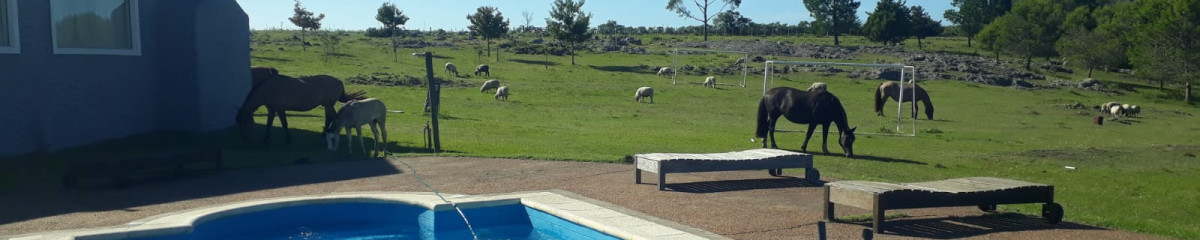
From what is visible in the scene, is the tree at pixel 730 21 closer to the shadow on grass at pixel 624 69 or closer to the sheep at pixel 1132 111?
the shadow on grass at pixel 624 69

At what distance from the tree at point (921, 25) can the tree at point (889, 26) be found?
59.7 inches

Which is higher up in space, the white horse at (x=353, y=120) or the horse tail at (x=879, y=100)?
the white horse at (x=353, y=120)

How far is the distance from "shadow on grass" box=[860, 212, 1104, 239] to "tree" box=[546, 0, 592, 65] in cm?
5101

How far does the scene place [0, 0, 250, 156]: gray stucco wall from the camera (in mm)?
17047

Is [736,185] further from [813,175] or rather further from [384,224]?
[384,224]

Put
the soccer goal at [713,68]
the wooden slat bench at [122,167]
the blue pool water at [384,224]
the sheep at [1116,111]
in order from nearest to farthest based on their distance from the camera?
1. the blue pool water at [384,224]
2. the wooden slat bench at [122,167]
3. the sheep at [1116,111]
4. the soccer goal at [713,68]

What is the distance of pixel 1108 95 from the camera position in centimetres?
4712

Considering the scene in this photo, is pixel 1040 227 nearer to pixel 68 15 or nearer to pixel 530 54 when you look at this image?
pixel 68 15

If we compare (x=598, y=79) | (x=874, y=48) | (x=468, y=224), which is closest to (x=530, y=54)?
(x=598, y=79)

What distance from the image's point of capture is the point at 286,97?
831 inches

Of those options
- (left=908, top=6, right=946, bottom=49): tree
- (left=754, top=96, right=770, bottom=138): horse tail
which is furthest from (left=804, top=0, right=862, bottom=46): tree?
(left=754, top=96, right=770, bottom=138): horse tail

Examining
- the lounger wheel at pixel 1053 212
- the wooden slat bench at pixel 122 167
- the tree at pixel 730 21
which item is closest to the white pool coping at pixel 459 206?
the wooden slat bench at pixel 122 167

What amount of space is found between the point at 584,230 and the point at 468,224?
5.66ft

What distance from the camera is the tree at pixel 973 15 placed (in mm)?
88062
